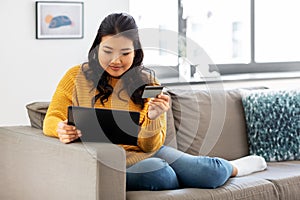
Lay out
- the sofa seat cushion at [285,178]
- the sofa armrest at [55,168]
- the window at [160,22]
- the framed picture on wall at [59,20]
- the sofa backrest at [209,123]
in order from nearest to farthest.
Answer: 1. the sofa armrest at [55,168]
2. the sofa seat cushion at [285,178]
3. the sofa backrest at [209,123]
4. the framed picture on wall at [59,20]
5. the window at [160,22]

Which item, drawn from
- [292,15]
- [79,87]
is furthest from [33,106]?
[292,15]

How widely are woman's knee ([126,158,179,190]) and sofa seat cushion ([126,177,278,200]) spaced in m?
0.05

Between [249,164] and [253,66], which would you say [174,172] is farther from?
[253,66]

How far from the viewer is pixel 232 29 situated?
467 centimetres

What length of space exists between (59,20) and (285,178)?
1.56 m

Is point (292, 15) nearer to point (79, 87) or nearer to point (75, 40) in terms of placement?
point (75, 40)

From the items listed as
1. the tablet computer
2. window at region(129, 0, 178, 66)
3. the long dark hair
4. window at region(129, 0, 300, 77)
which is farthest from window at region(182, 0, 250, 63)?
the tablet computer

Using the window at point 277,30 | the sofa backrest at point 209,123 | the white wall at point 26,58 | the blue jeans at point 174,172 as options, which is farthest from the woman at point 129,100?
the window at point 277,30

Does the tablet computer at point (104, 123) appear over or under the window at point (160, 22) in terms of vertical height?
under

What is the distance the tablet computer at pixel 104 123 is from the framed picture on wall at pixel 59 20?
1.23 metres

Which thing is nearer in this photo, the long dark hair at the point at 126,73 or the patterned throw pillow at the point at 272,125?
the long dark hair at the point at 126,73

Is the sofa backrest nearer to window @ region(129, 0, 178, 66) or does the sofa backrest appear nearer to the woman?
the woman

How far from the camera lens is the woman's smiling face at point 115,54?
9.02 feet

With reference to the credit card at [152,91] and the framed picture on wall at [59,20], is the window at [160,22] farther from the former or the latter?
the credit card at [152,91]
